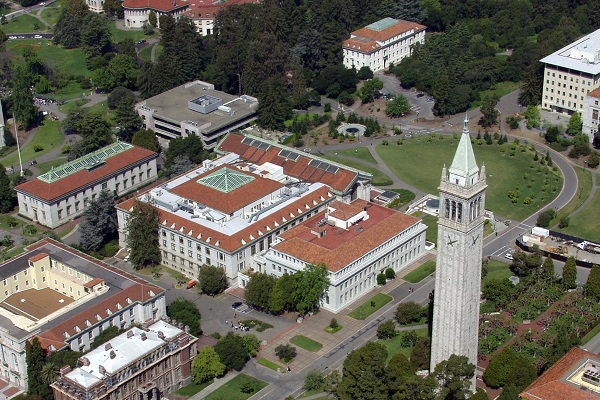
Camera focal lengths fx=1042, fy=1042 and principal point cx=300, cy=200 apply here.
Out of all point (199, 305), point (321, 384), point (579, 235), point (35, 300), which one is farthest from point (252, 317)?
point (579, 235)

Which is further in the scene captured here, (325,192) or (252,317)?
(325,192)

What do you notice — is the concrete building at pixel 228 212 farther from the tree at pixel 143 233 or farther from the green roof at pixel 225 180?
Answer: the tree at pixel 143 233

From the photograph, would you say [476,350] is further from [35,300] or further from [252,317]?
[35,300]

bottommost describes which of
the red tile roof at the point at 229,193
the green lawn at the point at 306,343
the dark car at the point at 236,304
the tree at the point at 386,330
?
the green lawn at the point at 306,343

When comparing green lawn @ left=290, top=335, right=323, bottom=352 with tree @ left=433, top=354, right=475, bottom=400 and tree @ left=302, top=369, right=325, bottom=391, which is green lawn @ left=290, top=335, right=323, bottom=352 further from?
tree @ left=433, top=354, right=475, bottom=400

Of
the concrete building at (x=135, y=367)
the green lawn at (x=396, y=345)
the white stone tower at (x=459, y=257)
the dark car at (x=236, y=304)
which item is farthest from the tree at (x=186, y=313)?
the white stone tower at (x=459, y=257)

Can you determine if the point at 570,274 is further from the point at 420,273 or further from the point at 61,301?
the point at 61,301
